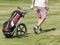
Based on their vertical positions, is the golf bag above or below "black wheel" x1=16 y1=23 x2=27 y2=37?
above

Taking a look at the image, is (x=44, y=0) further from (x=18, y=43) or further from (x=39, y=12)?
(x=18, y=43)

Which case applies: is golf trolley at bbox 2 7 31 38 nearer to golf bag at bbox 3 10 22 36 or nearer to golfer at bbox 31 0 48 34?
golf bag at bbox 3 10 22 36

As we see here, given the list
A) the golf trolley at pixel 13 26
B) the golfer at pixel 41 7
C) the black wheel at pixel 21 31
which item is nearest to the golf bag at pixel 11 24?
the golf trolley at pixel 13 26

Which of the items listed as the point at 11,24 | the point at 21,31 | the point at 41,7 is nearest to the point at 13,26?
the point at 11,24

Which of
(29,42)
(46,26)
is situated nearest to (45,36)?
(29,42)

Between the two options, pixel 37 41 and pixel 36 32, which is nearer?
pixel 37 41

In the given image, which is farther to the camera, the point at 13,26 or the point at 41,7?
the point at 41,7

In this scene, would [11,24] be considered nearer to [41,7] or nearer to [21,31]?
[21,31]

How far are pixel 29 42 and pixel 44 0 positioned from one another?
2.22 meters

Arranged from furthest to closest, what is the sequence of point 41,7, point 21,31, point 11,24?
point 41,7, point 21,31, point 11,24

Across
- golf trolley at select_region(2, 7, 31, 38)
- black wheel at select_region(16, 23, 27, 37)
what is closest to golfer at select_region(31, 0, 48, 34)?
black wheel at select_region(16, 23, 27, 37)

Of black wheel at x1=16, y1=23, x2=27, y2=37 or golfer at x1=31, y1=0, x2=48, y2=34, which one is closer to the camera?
black wheel at x1=16, y1=23, x2=27, y2=37

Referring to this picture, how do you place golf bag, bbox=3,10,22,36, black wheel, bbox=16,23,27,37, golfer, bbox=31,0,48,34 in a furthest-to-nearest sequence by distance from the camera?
golfer, bbox=31,0,48,34
black wheel, bbox=16,23,27,37
golf bag, bbox=3,10,22,36

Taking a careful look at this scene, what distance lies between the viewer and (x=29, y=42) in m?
12.1
